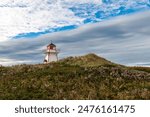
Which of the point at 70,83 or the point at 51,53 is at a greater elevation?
the point at 51,53

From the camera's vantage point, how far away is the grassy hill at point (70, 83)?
2719cm

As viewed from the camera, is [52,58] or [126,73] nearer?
[126,73]

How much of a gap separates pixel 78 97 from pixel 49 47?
4578 cm

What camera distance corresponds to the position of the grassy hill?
27.2 metres

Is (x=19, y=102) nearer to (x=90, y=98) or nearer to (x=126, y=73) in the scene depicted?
(x=90, y=98)

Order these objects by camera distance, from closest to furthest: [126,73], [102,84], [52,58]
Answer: [102,84]
[126,73]
[52,58]

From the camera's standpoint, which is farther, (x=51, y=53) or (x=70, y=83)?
(x=51, y=53)

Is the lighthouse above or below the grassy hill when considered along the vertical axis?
above

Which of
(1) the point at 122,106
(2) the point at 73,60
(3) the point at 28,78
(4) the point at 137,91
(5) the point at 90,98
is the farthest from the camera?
(2) the point at 73,60

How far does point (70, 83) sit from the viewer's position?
30766 mm

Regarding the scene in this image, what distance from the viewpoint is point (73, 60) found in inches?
1683

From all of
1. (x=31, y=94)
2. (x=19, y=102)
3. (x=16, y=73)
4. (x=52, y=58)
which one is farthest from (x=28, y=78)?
(x=52, y=58)

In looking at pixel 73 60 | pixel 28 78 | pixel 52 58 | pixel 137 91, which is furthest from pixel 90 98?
pixel 52 58

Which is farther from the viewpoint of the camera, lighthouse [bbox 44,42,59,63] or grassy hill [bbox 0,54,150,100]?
lighthouse [bbox 44,42,59,63]
